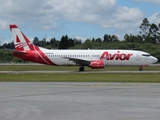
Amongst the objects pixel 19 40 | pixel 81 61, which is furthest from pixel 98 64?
pixel 19 40

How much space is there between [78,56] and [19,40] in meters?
7.93

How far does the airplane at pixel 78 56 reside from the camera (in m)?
48.7

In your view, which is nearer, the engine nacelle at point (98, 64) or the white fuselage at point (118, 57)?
the engine nacelle at point (98, 64)

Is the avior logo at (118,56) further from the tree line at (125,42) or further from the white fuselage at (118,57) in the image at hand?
the tree line at (125,42)

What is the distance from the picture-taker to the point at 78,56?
166 feet

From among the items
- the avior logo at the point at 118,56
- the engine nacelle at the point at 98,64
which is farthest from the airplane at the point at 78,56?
the engine nacelle at the point at 98,64

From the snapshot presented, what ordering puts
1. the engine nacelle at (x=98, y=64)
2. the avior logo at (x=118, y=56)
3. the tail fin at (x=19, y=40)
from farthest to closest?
the tail fin at (x=19, y=40), the avior logo at (x=118, y=56), the engine nacelle at (x=98, y=64)
